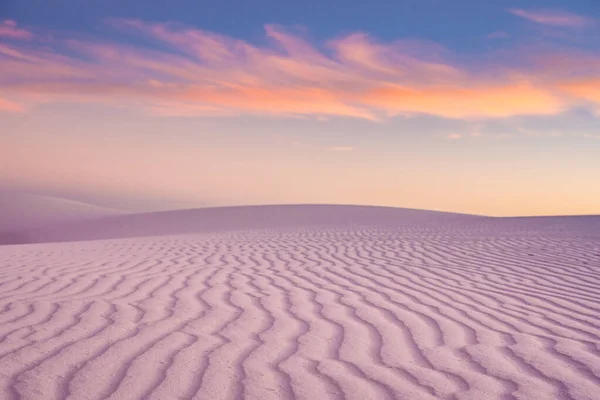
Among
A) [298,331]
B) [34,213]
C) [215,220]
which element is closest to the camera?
[298,331]

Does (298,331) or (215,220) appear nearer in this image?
(298,331)

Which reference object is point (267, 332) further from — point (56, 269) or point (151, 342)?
point (56, 269)

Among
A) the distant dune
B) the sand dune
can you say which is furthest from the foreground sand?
the sand dune

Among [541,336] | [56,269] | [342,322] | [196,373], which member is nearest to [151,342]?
[196,373]

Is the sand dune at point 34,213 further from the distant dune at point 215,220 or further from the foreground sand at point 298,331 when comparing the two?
the foreground sand at point 298,331

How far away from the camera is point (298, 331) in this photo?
4250 mm

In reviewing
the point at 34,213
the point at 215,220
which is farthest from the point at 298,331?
the point at 34,213

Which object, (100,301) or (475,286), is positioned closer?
(100,301)

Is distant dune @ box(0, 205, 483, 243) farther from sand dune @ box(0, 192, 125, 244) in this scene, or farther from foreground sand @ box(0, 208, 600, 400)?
foreground sand @ box(0, 208, 600, 400)

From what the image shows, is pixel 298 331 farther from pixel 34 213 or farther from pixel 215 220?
pixel 34 213

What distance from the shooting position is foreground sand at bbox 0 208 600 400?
10.3 ft

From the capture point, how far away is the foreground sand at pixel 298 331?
10.3 ft

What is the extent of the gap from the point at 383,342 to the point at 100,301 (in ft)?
8.53

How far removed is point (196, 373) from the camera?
3.28 m
